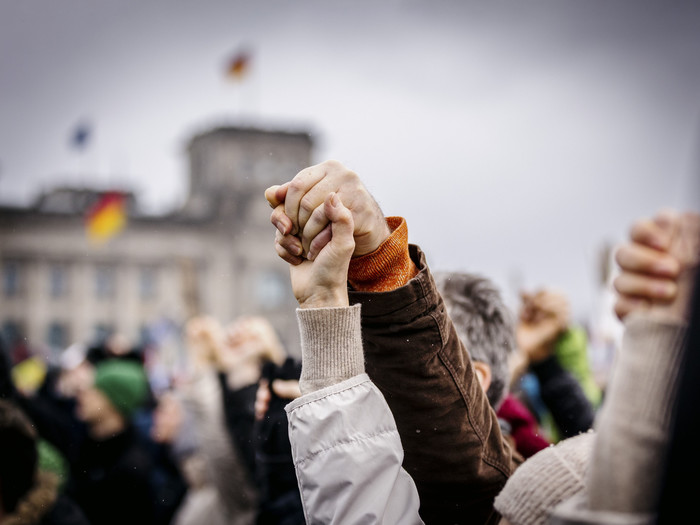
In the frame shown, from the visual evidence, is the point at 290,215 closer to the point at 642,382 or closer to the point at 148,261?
the point at 642,382

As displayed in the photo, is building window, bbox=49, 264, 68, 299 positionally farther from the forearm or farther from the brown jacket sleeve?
the forearm

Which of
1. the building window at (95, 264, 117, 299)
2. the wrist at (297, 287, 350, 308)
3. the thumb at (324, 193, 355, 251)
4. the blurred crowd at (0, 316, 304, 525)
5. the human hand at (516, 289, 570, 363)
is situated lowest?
the building window at (95, 264, 117, 299)

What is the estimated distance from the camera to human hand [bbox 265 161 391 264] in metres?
1.00

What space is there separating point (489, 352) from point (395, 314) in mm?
581

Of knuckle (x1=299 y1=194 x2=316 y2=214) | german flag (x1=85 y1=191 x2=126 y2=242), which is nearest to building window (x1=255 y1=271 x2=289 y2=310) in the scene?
german flag (x1=85 y1=191 x2=126 y2=242)

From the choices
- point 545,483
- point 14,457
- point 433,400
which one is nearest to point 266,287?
point 14,457

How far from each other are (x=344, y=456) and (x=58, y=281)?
45167 mm

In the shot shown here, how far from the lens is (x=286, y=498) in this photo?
2211 mm

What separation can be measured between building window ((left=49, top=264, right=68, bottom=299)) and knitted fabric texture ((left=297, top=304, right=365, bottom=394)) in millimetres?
44110

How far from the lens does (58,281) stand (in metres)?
41.9

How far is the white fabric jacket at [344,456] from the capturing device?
984 millimetres

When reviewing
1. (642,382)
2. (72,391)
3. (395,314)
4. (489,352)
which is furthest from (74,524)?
(72,391)

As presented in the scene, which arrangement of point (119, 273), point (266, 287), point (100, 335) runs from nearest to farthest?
1. point (100, 335)
2. point (266, 287)
3. point (119, 273)

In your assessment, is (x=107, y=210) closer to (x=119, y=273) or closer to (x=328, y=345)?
(x=328, y=345)
